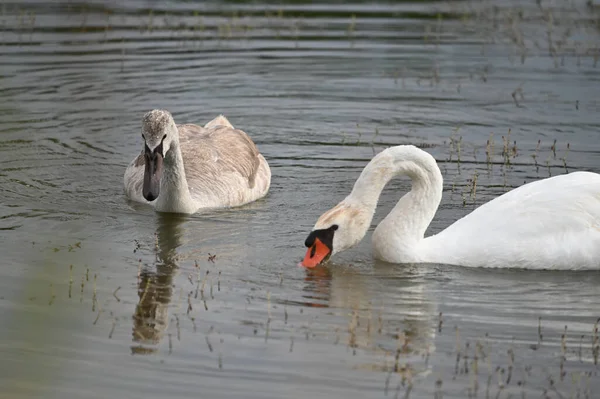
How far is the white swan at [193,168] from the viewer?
1184 centimetres

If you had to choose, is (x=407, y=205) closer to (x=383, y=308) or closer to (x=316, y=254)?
(x=316, y=254)

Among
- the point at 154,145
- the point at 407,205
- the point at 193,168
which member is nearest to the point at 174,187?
the point at 154,145

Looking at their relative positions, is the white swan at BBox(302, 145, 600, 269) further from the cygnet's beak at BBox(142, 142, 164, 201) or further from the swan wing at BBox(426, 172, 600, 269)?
the cygnet's beak at BBox(142, 142, 164, 201)

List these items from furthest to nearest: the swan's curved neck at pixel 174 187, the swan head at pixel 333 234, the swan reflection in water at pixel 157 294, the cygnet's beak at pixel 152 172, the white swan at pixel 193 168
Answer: the swan's curved neck at pixel 174 187 → the white swan at pixel 193 168 → the cygnet's beak at pixel 152 172 → the swan head at pixel 333 234 → the swan reflection in water at pixel 157 294

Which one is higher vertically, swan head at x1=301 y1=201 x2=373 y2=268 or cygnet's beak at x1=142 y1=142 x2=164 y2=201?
cygnet's beak at x1=142 y1=142 x2=164 y2=201

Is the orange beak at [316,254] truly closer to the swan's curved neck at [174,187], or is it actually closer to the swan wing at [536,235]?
the swan wing at [536,235]

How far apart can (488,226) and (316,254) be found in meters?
1.50

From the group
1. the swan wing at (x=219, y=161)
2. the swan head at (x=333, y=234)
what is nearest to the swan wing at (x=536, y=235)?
the swan head at (x=333, y=234)

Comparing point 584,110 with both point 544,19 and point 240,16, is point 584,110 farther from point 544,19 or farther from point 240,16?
point 240,16

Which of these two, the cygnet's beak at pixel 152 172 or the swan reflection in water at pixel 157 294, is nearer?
the swan reflection in water at pixel 157 294

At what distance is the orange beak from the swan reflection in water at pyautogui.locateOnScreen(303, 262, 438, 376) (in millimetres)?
127

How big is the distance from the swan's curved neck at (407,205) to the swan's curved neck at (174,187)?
273cm

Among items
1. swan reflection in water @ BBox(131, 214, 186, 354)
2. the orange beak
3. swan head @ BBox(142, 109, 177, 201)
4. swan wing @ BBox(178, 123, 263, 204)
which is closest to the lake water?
swan reflection in water @ BBox(131, 214, 186, 354)

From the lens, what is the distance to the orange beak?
9.56 m
